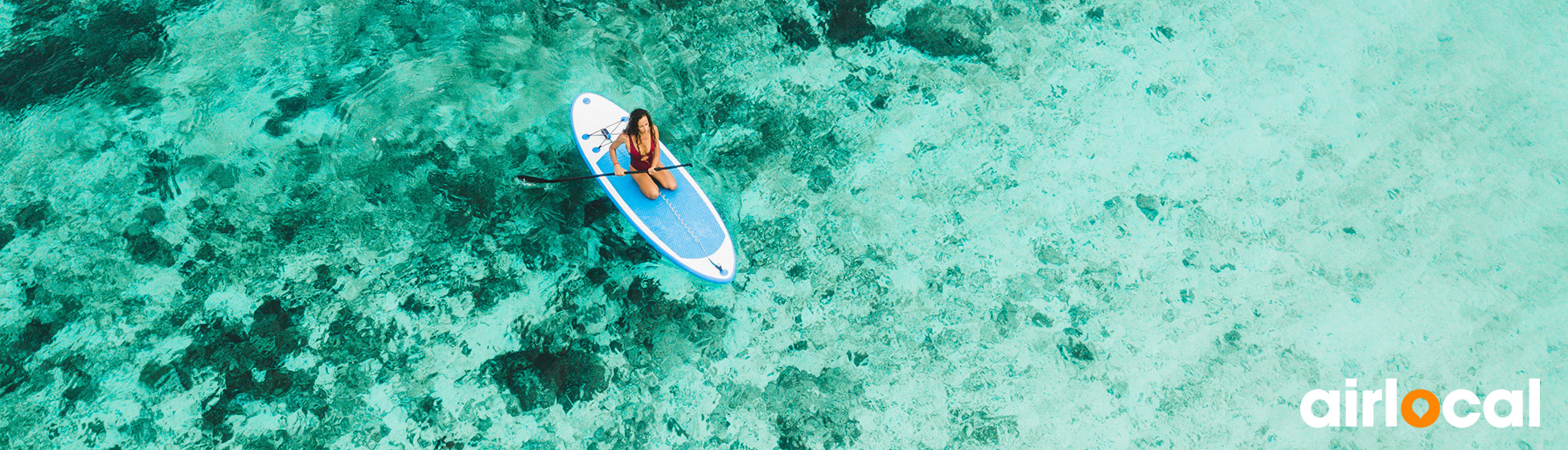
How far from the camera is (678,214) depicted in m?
3.61

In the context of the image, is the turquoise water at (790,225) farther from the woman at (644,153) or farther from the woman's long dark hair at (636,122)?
the woman's long dark hair at (636,122)

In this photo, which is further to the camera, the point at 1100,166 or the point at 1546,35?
the point at 1546,35

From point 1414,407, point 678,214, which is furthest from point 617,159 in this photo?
point 1414,407

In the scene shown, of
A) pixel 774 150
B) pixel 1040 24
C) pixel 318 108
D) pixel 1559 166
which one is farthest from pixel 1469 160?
pixel 318 108

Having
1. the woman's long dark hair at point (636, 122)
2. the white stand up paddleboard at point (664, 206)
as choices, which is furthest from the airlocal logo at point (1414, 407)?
the woman's long dark hair at point (636, 122)

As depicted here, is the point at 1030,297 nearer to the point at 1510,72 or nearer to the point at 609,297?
the point at 609,297

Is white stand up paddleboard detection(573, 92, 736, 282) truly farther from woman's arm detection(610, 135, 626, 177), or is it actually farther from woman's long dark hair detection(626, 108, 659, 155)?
woman's long dark hair detection(626, 108, 659, 155)

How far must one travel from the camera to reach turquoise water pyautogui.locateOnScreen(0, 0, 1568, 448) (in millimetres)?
3434

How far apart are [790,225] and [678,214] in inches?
23.5

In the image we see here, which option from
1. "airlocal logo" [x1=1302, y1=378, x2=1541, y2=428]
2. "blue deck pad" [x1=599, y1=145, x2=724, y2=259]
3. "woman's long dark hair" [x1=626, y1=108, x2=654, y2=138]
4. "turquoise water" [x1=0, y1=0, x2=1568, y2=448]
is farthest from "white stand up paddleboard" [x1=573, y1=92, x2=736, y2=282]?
"airlocal logo" [x1=1302, y1=378, x2=1541, y2=428]

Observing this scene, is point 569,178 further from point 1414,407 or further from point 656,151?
point 1414,407

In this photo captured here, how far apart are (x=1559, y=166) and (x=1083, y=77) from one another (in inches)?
108

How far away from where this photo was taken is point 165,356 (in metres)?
3.41

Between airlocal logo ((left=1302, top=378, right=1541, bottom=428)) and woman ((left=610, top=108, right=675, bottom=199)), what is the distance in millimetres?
3482
